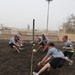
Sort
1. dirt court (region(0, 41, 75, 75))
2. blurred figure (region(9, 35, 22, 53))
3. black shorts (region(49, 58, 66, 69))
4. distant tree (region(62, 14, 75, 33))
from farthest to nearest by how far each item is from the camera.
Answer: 1. distant tree (region(62, 14, 75, 33))
2. blurred figure (region(9, 35, 22, 53))
3. dirt court (region(0, 41, 75, 75))
4. black shorts (region(49, 58, 66, 69))

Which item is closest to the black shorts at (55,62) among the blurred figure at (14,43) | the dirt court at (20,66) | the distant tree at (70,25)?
the dirt court at (20,66)

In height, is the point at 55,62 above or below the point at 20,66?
above

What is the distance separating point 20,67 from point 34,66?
808 mm

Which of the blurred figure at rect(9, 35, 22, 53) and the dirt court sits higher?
the blurred figure at rect(9, 35, 22, 53)

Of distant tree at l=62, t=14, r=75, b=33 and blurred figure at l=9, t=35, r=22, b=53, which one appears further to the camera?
distant tree at l=62, t=14, r=75, b=33

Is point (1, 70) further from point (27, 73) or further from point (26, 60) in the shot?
point (26, 60)

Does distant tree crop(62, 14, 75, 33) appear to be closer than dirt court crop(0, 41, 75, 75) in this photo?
No

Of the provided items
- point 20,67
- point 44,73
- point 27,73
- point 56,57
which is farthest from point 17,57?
point 56,57

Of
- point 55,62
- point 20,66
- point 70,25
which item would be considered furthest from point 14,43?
point 70,25

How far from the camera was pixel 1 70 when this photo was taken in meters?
13.7

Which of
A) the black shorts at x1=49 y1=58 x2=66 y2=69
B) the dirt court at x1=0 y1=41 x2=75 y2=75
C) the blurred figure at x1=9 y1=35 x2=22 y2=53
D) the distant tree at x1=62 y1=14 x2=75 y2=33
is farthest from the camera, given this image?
the distant tree at x1=62 y1=14 x2=75 y2=33

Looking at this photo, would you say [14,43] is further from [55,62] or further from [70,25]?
[70,25]

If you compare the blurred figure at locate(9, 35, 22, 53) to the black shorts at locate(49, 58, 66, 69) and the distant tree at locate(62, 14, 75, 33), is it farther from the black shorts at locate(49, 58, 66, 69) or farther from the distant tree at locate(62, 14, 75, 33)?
the distant tree at locate(62, 14, 75, 33)

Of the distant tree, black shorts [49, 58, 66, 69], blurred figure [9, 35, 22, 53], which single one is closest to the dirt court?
blurred figure [9, 35, 22, 53]
